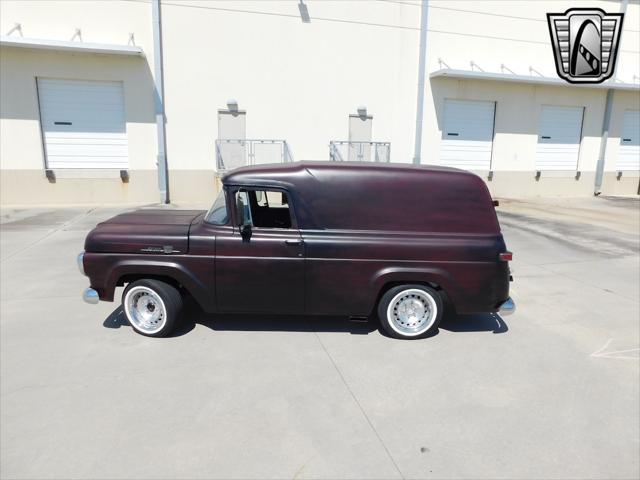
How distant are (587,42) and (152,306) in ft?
69.1

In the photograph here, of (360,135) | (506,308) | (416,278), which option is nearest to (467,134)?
(360,135)

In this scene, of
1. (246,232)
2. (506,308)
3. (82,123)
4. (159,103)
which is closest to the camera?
(246,232)

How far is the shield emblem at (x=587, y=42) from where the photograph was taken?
18.5m

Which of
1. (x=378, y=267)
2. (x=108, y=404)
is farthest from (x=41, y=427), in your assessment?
(x=378, y=267)

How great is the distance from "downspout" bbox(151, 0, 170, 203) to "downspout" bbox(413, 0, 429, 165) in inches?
355

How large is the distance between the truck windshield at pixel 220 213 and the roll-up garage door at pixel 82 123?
11.6 m

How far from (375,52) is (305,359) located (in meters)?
14.6

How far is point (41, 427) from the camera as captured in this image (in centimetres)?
330

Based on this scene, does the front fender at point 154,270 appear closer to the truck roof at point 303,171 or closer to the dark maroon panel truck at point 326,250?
the dark maroon panel truck at point 326,250

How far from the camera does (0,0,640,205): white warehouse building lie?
1398 cm

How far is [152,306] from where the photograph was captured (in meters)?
4.95

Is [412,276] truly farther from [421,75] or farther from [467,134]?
[467,134]

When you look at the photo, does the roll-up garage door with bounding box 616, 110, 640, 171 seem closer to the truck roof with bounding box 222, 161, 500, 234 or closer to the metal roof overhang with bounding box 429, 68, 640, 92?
the metal roof overhang with bounding box 429, 68, 640, 92

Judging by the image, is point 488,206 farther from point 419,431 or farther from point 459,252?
point 419,431
